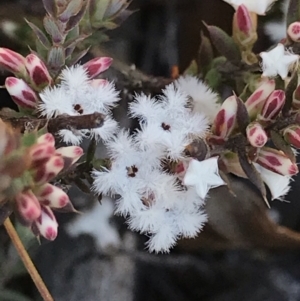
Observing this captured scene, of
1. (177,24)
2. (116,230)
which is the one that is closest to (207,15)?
(177,24)

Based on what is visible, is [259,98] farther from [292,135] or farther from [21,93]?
[21,93]

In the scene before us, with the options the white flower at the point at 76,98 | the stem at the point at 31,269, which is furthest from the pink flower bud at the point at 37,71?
the stem at the point at 31,269

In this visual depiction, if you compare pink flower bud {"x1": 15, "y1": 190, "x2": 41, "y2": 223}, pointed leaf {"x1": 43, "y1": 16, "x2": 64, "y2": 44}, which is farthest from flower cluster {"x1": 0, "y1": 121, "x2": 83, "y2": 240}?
pointed leaf {"x1": 43, "y1": 16, "x2": 64, "y2": 44}

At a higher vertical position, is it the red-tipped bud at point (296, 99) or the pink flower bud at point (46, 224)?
the red-tipped bud at point (296, 99)

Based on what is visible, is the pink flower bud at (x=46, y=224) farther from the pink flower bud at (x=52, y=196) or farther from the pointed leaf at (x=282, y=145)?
the pointed leaf at (x=282, y=145)

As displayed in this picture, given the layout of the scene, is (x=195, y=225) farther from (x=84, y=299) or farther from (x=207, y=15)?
(x=207, y=15)

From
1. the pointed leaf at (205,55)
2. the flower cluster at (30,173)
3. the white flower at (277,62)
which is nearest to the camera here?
the flower cluster at (30,173)

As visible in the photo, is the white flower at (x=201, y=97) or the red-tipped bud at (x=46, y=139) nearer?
the red-tipped bud at (x=46, y=139)
